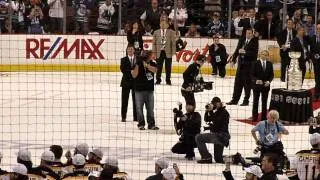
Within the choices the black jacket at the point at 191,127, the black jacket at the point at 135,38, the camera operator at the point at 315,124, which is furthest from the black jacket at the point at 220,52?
the camera operator at the point at 315,124

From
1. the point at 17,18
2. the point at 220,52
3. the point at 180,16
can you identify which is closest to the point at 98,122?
the point at 220,52

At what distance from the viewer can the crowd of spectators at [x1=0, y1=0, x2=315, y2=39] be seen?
1176 inches

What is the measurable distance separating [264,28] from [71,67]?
5172 mm

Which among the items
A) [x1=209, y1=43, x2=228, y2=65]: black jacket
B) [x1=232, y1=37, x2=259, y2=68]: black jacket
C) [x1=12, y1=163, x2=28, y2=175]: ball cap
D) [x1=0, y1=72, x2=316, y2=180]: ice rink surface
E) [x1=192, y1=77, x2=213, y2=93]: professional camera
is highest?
[x1=232, y1=37, x2=259, y2=68]: black jacket

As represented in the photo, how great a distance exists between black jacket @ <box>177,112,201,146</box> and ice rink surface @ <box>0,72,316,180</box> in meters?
0.37

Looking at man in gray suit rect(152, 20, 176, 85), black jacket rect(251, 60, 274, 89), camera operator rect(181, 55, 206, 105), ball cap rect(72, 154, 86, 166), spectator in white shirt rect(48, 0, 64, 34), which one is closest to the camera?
ball cap rect(72, 154, 86, 166)

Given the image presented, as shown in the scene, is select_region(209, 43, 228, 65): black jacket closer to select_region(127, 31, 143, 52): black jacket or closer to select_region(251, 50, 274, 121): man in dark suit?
select_region(127, 31, 143, 52): black jacket

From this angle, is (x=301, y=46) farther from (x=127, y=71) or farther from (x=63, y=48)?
(x=63, y=48)

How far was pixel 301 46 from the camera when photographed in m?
25.2

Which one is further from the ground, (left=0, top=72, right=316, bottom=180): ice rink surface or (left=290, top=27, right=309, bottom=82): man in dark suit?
(left=290, top=27, right=309, bottom=82): man in dark suit

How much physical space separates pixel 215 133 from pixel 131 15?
40.9ft

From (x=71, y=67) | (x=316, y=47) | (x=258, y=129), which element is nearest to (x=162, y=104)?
(x=316, y=47)

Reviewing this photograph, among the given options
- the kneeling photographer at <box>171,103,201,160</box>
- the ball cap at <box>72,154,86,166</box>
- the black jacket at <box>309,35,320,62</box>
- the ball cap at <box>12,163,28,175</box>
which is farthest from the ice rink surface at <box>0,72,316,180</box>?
the ball cap at <box>12,163,28,175</box>

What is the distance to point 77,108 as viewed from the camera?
24547 mm
